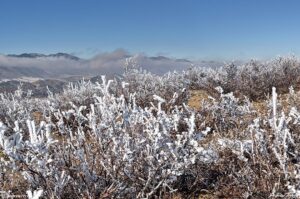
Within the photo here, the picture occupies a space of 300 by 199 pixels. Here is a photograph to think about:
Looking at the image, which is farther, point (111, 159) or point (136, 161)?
point (136, 161)

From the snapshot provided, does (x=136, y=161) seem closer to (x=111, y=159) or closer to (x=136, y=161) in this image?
(x=136, y=161)

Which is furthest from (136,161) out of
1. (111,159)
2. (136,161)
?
(111,159)

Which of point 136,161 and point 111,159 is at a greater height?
point 111,159

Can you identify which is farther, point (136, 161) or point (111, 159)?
point (136, 161)

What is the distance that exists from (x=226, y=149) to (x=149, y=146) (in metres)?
1.72

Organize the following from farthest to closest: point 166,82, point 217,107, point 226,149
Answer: point 166,82 < point 217,107 < point 226,149

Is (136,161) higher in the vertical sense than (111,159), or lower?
lower

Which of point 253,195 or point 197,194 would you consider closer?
point 253,195

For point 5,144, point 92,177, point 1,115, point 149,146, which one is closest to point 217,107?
point 149,146

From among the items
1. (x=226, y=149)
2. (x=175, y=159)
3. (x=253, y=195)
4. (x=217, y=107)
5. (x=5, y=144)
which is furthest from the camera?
(x=217, y=107)

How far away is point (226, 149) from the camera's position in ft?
20.9

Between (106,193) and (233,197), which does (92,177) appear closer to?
(106,193)

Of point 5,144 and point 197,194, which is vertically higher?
point 5,144

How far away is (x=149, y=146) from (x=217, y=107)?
12.9ft
